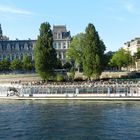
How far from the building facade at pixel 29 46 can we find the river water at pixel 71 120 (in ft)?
350

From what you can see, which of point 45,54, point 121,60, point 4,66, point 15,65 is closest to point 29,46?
point 4,66

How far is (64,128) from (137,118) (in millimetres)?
8636

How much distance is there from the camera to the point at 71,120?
158 ft

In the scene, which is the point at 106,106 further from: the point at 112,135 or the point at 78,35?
the point at 78,35

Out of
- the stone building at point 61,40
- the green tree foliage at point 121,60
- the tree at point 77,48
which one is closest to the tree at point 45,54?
the tree at point 77,48

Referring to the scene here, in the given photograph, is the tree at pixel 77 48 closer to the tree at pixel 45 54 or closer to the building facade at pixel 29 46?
the tree at pixel 45 54

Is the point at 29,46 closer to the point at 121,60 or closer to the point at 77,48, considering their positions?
the point at 121,60

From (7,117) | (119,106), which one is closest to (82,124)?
(7,117)

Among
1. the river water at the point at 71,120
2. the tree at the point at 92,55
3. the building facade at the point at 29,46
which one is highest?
the building facade at the point at 29,46

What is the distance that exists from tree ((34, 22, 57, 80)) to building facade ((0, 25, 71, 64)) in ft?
233

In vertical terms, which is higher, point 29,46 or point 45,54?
point 29,46

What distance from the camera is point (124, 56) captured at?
5714 inches

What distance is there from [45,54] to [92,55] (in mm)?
9654

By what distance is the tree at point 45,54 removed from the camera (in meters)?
98.9
